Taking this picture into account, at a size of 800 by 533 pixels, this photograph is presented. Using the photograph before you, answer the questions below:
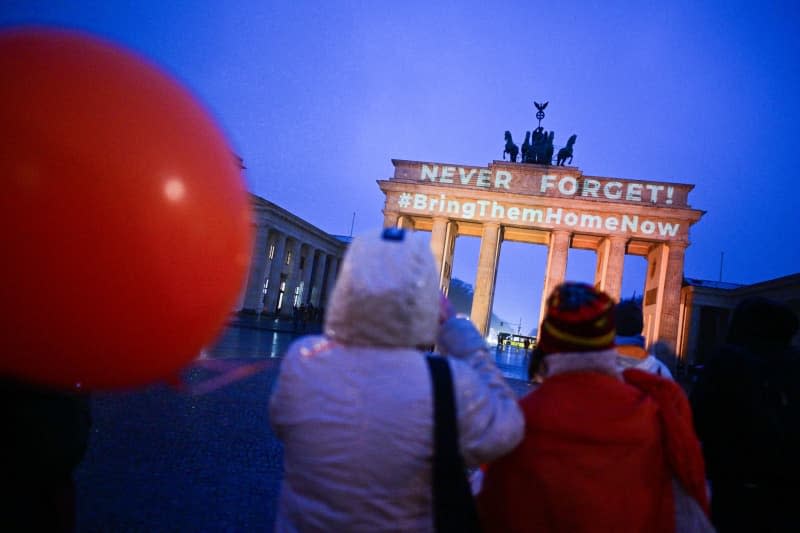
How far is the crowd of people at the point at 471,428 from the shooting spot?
1.38 metres

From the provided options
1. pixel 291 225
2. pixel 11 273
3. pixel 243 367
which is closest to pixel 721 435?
pixel 11 273

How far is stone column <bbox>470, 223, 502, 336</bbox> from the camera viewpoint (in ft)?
87.1

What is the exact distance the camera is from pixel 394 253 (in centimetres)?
140

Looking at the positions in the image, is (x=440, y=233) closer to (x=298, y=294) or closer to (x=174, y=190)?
(x=298, y=294)

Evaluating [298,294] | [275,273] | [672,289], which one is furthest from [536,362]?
[298,294]

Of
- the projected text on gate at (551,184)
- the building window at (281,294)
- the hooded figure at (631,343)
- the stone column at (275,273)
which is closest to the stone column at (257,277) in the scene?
the stone column at (275,273)

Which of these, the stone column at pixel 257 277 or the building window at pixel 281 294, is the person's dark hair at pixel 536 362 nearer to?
the stone column at pixel 257 277

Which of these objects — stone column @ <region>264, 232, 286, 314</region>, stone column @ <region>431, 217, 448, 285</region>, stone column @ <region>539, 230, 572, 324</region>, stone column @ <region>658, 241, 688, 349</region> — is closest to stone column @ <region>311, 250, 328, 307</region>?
stone column @ <region>264, 232, 286, 314</region>

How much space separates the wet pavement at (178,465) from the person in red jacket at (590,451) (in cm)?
252

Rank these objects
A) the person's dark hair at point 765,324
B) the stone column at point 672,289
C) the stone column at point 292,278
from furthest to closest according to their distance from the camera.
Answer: the stone column at point 292,278
the stone column at point 672,289
the person's dark hair at point 765,324

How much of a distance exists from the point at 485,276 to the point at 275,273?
19.9m

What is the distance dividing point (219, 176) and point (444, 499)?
48.4 inches

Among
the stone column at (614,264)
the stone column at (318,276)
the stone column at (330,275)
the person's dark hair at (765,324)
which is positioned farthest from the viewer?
the stone column at (330,275)

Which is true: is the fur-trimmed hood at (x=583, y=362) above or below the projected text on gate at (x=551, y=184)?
below
